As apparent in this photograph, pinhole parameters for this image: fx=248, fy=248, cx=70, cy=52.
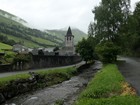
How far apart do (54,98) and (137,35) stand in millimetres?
64229

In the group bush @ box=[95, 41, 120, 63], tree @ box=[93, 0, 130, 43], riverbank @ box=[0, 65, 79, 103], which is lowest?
riverbank @ box=[0, 65, 79, 103]

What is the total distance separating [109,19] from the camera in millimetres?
65688

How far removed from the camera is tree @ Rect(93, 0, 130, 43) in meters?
65.1

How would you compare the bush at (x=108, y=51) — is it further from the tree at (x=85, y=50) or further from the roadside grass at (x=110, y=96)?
the roadside grass at (x=110, y=96)

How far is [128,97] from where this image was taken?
16828mm

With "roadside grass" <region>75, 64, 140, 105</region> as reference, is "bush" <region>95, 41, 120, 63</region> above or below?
above

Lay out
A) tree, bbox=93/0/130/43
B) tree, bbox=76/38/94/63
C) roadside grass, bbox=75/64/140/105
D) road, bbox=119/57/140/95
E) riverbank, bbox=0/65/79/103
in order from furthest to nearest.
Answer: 1. tree, bbox=76/38/94/63
2. tree, bbox=93/0/130/43
3. riverbank, bbox=0/65/79/103
4. road, bbox=119/57/140/95
5. roadside grass, bbox=75/64/140/105

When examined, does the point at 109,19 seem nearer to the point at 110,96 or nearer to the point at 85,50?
the point at 85,50

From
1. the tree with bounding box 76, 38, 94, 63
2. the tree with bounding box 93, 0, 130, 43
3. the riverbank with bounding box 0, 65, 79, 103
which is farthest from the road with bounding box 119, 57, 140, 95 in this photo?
the tree with bounding box 76, 38, 94, 63

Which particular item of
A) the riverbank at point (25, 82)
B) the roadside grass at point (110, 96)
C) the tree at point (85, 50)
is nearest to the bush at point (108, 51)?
the riverbank at point (25, 82)

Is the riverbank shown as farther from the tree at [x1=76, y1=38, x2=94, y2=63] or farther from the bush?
the tree at [x1=76, y1=38, x2=94, y2=63]

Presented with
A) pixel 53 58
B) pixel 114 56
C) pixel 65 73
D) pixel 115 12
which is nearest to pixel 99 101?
pixel 65 73

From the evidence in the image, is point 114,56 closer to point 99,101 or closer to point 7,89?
point 7,89

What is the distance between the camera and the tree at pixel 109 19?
214ft
